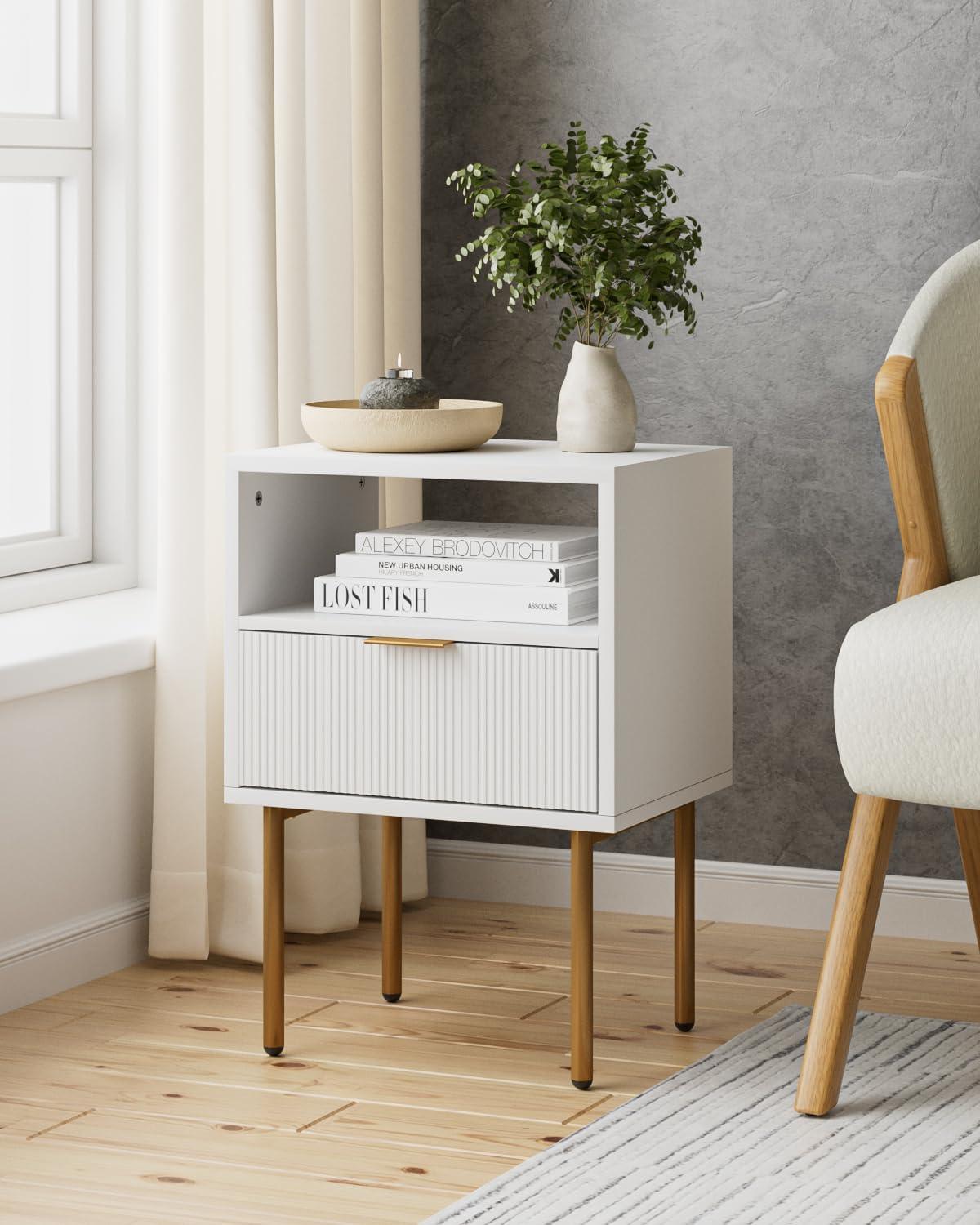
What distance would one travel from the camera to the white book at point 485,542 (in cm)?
198

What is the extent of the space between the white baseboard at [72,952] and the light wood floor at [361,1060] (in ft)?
0.07

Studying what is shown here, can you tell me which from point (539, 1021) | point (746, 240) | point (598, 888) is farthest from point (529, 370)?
point (539, 1021)

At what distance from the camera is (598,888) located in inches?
108

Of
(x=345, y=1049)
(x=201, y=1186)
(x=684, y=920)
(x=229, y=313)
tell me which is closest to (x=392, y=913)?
(x=345, y=1049)

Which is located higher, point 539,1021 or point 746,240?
point 746,240

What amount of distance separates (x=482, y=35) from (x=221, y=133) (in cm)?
49

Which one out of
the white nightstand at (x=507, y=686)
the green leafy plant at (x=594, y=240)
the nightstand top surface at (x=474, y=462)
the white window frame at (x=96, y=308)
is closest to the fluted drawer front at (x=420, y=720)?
the white nightstand at (x=507, y=686)

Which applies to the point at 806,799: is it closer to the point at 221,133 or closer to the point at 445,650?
the point at 445,650

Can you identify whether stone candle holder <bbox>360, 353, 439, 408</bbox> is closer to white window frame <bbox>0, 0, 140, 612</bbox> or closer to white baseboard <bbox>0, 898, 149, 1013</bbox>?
white window frame <bbox>0, 0, 140, 612</bbox>

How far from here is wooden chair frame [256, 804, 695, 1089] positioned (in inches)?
77.6

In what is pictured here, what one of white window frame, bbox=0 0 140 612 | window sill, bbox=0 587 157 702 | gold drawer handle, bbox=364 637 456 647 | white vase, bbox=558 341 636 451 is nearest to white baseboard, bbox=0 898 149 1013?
window sill, bbox=0 587 157 702

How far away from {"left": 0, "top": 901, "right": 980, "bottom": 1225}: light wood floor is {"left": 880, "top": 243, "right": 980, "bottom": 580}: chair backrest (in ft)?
1.94

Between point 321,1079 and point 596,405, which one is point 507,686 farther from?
point 321,1079

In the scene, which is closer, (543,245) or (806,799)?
(543,245)
